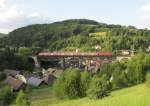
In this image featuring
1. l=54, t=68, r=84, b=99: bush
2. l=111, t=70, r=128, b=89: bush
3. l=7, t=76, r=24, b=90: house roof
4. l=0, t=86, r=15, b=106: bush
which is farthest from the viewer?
l=7, t=76, r=24, b=90: house roof

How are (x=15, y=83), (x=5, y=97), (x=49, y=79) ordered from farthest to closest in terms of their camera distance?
(x=49, y=79), (x=15, y=83), (x=5, y=97)

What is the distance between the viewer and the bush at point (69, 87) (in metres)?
69.7

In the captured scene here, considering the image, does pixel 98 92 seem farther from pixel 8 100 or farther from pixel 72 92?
pixel 8 100

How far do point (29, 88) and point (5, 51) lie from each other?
157ft

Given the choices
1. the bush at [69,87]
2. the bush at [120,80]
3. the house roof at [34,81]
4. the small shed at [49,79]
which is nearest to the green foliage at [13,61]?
the small shed at [49,79]

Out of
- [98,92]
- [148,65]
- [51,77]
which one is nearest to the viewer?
[98,92]

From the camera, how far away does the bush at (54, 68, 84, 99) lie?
6969 centimetres

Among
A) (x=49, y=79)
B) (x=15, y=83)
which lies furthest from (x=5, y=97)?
(x=49, y=79)

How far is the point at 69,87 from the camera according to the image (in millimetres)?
69812

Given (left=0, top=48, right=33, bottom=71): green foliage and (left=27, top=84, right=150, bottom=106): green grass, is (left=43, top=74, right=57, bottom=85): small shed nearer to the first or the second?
(left=0, top=48, right=33, bottom=71): green foliage

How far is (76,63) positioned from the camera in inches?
7485

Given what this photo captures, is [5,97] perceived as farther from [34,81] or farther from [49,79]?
[49,79]

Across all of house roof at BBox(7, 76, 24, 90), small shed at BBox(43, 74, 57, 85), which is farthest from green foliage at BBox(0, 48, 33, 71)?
house roof at BBox(7, 76, 24, 90)

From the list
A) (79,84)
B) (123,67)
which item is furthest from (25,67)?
(79,84)
